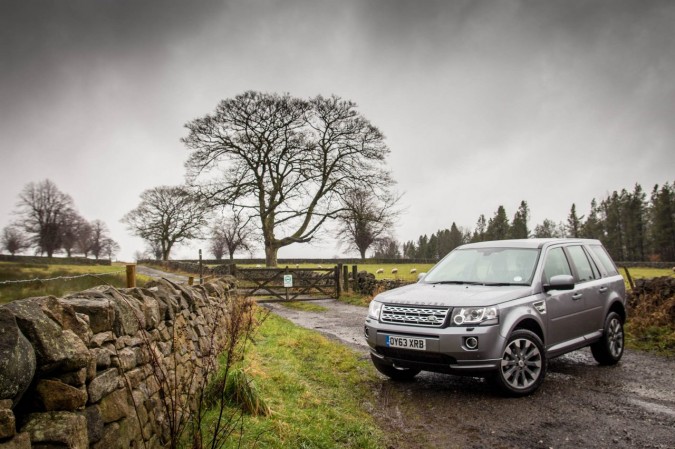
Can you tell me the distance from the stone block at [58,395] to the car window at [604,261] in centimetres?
745

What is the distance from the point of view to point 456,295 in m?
5.30

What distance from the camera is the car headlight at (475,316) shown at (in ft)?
16.2

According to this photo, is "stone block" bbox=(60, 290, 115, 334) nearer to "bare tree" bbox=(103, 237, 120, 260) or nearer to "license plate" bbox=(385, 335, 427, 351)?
"license plate" bbox=(385, 335, 427, 351)

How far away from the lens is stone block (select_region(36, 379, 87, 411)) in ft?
6.77

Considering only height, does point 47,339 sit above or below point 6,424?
above

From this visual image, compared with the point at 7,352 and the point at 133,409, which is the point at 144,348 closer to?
the point at 133,409

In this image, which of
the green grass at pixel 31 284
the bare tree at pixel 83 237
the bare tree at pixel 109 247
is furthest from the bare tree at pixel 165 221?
the green grass at pixel 31 284

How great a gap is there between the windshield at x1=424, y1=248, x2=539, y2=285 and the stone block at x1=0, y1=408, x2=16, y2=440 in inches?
206

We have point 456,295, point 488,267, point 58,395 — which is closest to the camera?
point 58,395

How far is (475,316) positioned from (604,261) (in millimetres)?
3730

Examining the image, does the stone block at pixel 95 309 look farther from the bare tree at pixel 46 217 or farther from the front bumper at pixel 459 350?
the bare tree at pixel 46 217

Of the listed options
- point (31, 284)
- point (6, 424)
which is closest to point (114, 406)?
point (6, 424)

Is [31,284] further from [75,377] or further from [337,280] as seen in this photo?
[337,280]

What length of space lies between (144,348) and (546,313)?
15.7ft
